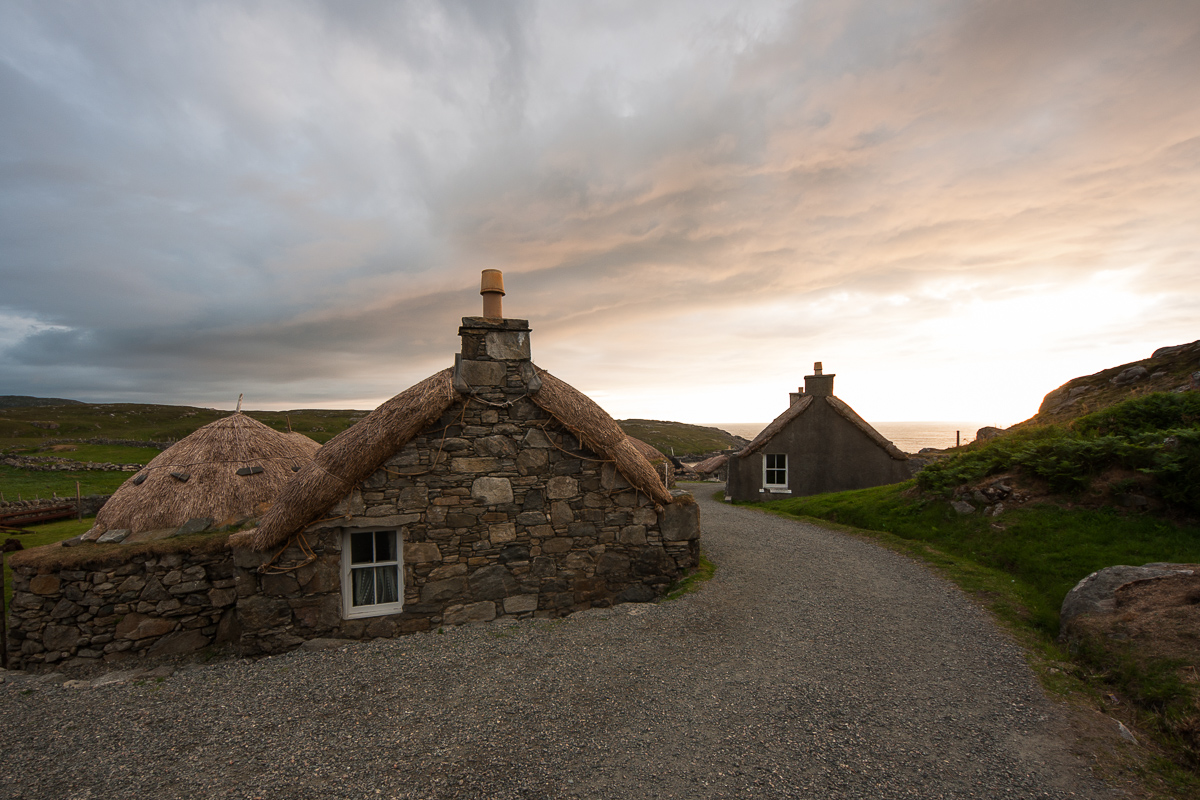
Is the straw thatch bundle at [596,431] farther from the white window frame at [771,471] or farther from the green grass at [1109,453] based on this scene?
the white window frame at [771,471]

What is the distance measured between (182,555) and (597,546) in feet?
25.4

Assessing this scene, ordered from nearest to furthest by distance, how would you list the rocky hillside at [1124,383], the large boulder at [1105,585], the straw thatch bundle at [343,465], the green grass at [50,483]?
the large boulder at [1105,585] → the straw thatch bundle at [343,465] → the rocky hillside at [1124,383] → the green grass at [50,483]

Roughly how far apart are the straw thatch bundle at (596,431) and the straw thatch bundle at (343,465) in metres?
1.72

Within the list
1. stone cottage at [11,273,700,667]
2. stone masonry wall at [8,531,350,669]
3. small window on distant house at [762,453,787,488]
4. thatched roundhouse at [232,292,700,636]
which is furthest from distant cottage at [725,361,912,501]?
stone masonry wall at [8,531,350,669]

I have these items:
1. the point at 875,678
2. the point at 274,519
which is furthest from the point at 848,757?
the point at 274,519

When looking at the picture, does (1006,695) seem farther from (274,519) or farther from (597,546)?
(274,519)

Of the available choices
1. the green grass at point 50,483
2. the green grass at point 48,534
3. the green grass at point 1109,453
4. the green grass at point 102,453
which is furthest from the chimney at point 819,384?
the green grass at point 102,453

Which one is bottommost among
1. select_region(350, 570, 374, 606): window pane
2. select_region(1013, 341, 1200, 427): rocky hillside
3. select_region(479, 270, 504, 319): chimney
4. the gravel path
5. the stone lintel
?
the gravel path

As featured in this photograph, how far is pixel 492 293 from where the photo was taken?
8.98 meters

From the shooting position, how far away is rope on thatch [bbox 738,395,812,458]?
2048cm

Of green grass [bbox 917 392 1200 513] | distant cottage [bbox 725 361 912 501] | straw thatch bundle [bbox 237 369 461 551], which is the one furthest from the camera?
distant cottage [bbox 725 361 912 501]

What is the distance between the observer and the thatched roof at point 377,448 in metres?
7.98

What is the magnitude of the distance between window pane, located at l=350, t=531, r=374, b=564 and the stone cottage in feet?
0.12

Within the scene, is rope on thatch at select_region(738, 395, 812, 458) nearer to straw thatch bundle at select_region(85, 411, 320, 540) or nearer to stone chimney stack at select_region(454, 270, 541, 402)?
stone chimney stack at select_region(454, 270, 541, 402)
